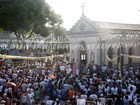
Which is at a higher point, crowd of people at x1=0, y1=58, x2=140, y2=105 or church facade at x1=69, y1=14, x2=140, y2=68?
church facade at x1=69, y1=14, x2=140, y2=68

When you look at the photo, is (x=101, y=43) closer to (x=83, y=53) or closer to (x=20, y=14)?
(x=83, y=53)

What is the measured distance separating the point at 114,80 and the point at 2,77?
7.65 metres

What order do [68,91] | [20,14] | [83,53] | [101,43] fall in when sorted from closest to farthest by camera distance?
[68,91] → [101,43] → [83,53] → [20,14]

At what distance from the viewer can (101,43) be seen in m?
30.8

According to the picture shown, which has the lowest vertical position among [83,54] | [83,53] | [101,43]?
[83,54]

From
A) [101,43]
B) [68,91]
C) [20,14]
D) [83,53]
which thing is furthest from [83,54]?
[68,91]

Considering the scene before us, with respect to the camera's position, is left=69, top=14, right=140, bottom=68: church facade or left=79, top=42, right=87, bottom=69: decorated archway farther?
left=79, top=42, right=87, bottom=69: decorated archway

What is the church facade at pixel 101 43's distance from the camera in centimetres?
3067

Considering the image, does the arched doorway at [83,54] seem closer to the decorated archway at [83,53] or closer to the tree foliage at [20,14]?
the decorated archway at [83,53]

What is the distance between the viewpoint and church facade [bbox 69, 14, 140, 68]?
30672 mm

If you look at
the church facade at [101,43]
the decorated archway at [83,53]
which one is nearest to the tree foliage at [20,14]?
the church facade at [101,43]

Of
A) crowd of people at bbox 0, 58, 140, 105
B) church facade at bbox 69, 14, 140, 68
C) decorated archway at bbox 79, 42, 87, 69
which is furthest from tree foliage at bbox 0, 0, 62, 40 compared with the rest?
crowd of people at bbox 0, 58, 140, 105

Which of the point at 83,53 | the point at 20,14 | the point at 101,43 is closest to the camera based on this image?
the point at 101,43

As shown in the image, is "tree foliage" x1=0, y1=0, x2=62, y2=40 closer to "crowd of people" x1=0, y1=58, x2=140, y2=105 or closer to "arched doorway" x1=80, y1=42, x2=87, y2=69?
"arched doorway" x1=80, y1=42, x2=87, y2=69
